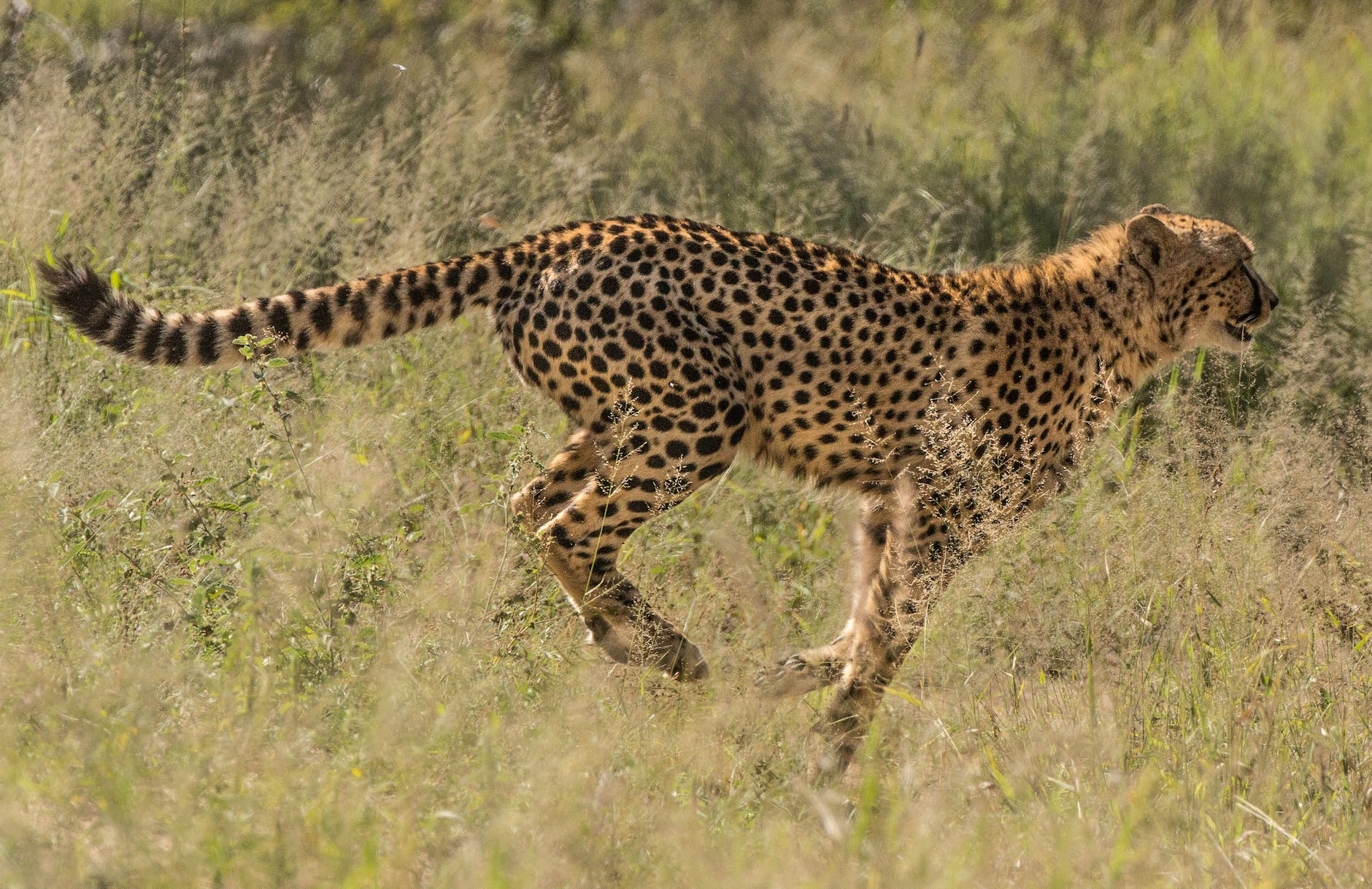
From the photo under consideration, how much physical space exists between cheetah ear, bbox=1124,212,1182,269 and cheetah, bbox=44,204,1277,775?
1.20ft

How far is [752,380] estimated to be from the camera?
179 inches

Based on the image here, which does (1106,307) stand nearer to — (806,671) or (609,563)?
(806,671)

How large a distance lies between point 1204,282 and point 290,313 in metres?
3.01

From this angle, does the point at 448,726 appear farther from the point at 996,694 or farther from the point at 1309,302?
the point at 1309,302

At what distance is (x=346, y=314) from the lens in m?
4.35

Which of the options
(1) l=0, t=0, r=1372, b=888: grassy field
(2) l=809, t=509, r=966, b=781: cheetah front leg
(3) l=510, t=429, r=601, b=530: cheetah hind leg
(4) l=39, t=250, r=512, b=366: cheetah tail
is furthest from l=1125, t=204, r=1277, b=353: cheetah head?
(4) l=39, t=250, r=512, b=366: cheetah tail

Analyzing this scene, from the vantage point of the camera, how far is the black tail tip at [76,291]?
3.89m

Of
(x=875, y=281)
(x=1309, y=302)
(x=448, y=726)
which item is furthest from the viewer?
(x=1309, y=302)

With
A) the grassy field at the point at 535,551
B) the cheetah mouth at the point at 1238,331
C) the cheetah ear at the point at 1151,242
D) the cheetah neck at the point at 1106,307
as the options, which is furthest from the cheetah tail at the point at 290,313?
the cheetah mouth at the point at 1238,331

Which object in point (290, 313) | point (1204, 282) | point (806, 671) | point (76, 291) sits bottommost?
point (806, 671)

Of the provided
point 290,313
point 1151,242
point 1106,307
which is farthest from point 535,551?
point 1151,242

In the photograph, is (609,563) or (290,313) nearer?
(290,313)

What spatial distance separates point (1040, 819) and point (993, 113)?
5.52 m

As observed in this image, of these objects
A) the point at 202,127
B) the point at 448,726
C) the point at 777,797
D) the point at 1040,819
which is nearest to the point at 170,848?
the point at 448,726
